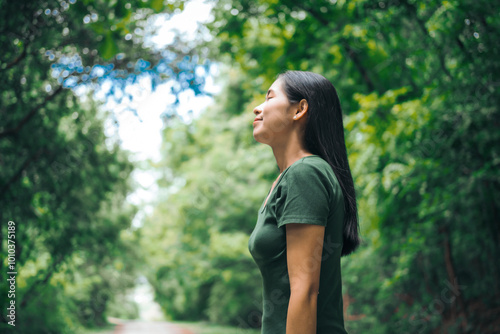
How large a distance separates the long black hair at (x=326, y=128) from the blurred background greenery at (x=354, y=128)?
3.90ft

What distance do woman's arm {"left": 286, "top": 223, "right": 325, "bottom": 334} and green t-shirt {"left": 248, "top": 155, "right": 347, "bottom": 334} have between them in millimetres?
39

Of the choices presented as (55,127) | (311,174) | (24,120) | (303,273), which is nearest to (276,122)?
(311,174)

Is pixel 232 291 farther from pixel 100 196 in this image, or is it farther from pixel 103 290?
pixel 100 196

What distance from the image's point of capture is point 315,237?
4.44 feet

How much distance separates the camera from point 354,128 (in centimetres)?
632

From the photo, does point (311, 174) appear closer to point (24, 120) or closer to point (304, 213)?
point (304, 213)

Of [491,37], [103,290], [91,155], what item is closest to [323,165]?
[491,37]

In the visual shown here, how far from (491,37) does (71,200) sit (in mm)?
6571

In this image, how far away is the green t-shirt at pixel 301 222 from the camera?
4.51 ft

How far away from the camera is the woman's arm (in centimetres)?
129

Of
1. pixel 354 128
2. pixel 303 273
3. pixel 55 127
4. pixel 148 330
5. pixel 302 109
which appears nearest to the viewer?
pixel 303 273

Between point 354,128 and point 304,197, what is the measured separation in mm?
5178

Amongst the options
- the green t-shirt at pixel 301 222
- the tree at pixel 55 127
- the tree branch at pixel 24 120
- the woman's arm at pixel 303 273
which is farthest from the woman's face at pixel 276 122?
the tree branch at pixel 24 120

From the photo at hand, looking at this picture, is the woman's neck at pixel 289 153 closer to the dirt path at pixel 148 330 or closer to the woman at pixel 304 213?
the woman at pixel 304 213
